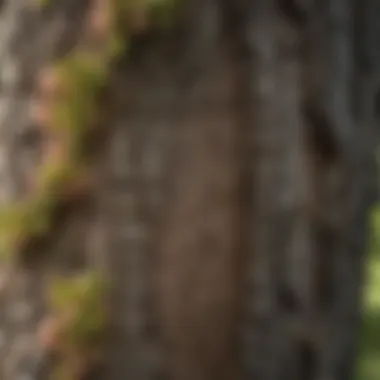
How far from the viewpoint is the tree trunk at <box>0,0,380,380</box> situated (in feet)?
1.47

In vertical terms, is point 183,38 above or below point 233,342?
above

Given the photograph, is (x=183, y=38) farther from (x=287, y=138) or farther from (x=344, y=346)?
(x=344, y=346)

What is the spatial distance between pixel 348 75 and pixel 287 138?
69mm

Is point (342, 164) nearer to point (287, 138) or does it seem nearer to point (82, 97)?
point (287, 138)

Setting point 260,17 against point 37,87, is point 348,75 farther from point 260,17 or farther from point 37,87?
point 37,87

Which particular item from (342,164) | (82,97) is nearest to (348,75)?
(342,164)

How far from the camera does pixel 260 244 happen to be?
1.53 ft

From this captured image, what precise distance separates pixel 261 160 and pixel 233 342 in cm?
10

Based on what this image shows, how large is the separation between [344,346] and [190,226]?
14 centimetres

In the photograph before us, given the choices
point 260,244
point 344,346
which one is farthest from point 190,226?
point 344,346

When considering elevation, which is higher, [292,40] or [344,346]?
[292,40]

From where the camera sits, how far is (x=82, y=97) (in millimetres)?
444

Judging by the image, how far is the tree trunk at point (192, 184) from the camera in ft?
1.47

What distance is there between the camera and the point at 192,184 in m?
0.46
